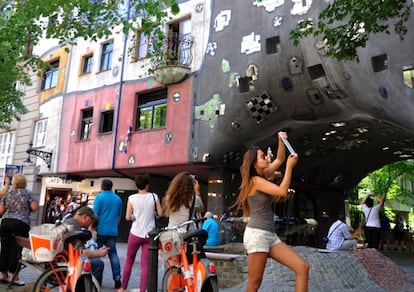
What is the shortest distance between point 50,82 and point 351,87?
14.6 metres

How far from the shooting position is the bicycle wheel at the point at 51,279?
4336 millimetres

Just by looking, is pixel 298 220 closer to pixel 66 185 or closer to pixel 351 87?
pixel 351 87

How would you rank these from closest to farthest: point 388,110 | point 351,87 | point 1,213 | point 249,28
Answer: point 1,213 → point 388,110 → point 351,87 → point 249,28

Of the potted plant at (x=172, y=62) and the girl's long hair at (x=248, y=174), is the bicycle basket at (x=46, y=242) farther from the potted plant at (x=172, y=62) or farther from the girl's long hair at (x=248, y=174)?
the potted plant at (x=172, y=62)

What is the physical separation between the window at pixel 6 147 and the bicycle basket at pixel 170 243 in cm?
1852

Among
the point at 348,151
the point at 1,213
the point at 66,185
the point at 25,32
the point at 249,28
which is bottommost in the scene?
the point at 1,213

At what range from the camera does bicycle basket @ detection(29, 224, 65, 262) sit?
4410 millimetres

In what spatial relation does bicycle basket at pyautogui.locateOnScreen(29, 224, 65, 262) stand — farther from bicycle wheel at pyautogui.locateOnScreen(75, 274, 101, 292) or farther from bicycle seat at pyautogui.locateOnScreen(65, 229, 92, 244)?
bicycle wheel at pyautogui.locateOnScreen(75, 274, 101, 292)

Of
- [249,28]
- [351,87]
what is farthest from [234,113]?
[351,87]

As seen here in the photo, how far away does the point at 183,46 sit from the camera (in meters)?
14.6

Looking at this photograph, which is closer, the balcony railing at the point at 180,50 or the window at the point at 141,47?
the balcony railing at the point at 180,50

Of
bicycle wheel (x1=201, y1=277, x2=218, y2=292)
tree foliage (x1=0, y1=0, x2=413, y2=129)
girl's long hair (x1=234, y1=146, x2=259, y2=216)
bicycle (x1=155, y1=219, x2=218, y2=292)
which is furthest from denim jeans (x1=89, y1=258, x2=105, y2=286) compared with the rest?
tree foliage (x1=0, y1=0, x2=413, y2=129)

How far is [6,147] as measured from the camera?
21328 millimetres

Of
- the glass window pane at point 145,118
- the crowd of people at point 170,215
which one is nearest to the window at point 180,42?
the glass window pane at point 145,118
